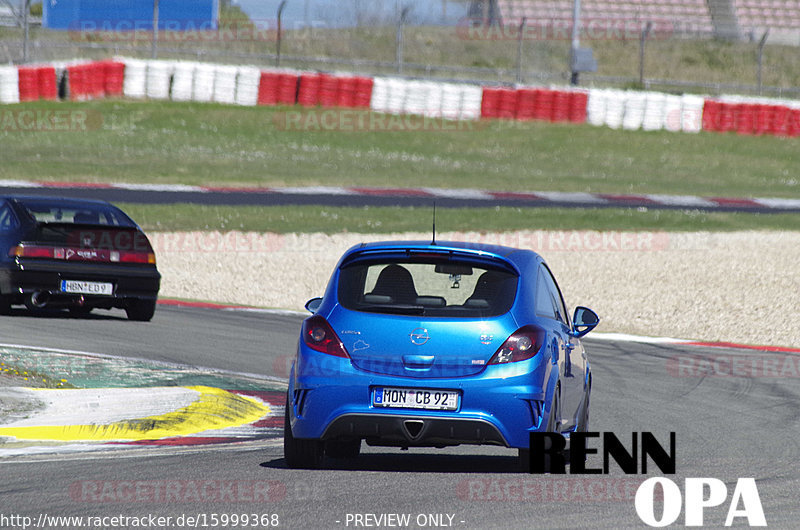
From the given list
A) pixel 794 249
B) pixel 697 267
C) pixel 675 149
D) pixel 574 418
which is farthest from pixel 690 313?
pixel 675 149

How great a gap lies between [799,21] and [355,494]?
56525 millimetres

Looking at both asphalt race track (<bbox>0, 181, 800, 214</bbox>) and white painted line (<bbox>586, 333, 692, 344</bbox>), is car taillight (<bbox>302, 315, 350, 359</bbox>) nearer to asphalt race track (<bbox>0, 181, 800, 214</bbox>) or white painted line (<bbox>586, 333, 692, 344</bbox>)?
white painted line (<bbox>586, 333, 692, 344</bbox>)

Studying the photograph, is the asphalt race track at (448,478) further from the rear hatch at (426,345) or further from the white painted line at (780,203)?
the white painted line at (780,203)

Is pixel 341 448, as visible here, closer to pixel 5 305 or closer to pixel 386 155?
pixel 5 305

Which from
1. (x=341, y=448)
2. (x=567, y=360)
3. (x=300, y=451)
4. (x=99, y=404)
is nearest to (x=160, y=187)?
(x=99, y=404)

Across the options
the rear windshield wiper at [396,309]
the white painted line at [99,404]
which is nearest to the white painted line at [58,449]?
the white painted line at [99,404]

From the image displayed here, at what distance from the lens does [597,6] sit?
189 feet

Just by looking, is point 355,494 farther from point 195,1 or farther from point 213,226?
point 195,1

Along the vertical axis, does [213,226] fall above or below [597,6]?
below

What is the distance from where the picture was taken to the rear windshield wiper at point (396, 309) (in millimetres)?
7129

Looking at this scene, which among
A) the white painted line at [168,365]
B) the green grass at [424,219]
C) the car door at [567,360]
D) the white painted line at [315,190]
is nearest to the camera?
the car door at [567,360]

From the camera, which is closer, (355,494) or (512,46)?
(355,494)

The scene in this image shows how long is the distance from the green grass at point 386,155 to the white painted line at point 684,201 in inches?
56.4

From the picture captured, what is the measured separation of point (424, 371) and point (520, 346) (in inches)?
20.4
